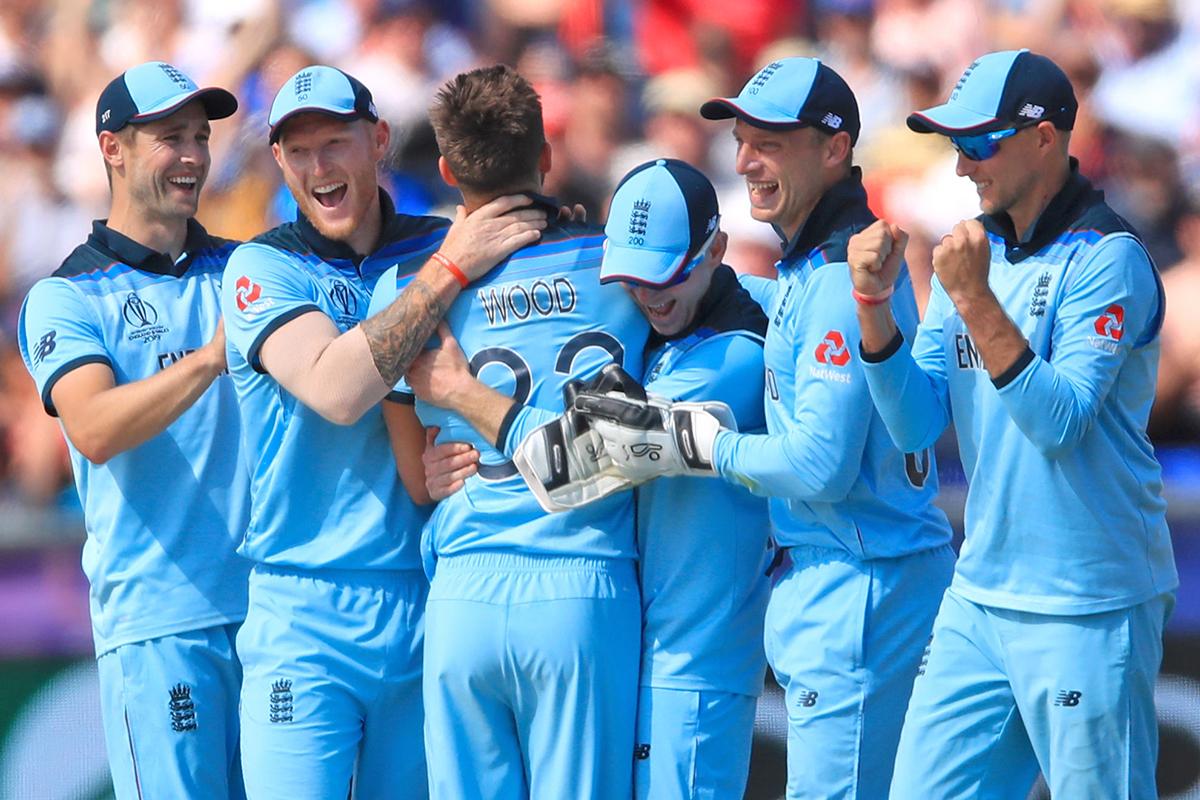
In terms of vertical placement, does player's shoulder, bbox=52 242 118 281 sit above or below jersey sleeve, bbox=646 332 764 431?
above

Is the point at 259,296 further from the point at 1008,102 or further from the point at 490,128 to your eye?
the point at 1008,102

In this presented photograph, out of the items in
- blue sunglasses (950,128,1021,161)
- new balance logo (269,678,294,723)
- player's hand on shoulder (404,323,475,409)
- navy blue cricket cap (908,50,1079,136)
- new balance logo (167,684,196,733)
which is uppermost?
navy blue cricket cap (908,50,1079,136)

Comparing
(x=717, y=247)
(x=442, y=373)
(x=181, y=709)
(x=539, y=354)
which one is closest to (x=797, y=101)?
(x=717, y=247)

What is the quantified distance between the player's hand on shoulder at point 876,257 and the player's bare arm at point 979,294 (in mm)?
105

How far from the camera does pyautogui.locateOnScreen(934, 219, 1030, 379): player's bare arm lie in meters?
3.91

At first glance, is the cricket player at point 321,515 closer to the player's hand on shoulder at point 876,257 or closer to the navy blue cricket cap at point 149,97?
the navy blue cricket cap at point 149,97

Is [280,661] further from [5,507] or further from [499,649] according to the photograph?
[5,507]

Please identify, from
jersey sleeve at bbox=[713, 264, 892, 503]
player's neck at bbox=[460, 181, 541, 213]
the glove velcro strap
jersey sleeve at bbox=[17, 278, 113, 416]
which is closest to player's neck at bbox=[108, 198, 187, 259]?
jersey sleeve at bbox=[17, 278, 113, 416]

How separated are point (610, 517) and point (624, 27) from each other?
17.9ft

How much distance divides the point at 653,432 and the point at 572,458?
22 centimetres

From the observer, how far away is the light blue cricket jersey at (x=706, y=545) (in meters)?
4.28

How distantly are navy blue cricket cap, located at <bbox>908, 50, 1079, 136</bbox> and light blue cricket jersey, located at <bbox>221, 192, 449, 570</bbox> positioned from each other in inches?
60.2

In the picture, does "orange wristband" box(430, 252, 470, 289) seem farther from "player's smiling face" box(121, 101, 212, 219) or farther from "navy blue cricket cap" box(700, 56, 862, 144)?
"player's smiling face" box(121, 101, 212, 219)

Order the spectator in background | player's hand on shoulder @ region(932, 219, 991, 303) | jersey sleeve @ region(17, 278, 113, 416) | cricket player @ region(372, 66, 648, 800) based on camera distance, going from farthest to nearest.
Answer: the spectator in background
jersey sleeve @ region(17, 278, 113, 416)
cricket player @ region(372, 66, 648, 800)
player's hand on shoulder @ region(932, 219, 991, 303)
